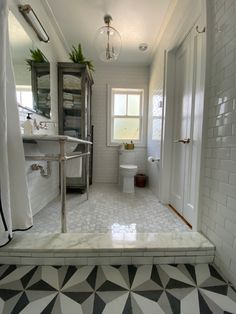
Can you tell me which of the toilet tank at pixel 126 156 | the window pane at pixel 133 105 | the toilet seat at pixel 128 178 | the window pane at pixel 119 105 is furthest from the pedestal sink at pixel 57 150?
the window pane at pixel 133 105

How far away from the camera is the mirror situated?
140 cm

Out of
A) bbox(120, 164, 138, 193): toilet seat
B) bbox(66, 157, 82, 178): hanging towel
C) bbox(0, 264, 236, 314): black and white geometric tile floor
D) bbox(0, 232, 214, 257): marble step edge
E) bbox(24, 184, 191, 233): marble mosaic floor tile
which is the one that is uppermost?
bbox(66, 157, 82, 178): hanging towel

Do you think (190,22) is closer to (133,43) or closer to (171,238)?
(133,43)

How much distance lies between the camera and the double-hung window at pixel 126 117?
3359 mm

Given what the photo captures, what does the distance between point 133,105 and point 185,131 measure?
1820 mm

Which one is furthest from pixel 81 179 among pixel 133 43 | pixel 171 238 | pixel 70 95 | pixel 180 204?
pixel 133 43

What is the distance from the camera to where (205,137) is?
4.15ft

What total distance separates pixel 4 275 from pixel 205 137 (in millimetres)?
1646

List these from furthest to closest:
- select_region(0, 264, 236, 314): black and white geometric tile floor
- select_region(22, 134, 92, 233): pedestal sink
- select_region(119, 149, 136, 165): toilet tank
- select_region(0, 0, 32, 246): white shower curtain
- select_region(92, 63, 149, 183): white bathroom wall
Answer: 1. select_region(92, 63, 149, 183): white bathroom wall
2. select_region(119, 149, 136, 165): toilet tank
3. select_region(22, 134, 92, 233): pedestal sink
4. select_region(0, 0, 32, 246): white shower curtain
5. select_region(0, 264, 236, 314): black and white geometric tile floor

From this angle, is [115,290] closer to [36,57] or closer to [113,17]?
[36,57]

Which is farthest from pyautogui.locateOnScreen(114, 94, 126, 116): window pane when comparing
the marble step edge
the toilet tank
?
the marble step edge

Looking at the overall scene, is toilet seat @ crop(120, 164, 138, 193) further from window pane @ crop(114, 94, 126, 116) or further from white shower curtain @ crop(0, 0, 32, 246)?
white shower curtain @ crop(0, 0, 32, 246)

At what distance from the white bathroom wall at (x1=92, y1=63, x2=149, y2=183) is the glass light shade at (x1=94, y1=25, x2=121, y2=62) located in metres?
1.08

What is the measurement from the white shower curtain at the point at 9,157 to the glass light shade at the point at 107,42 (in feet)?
4.20
